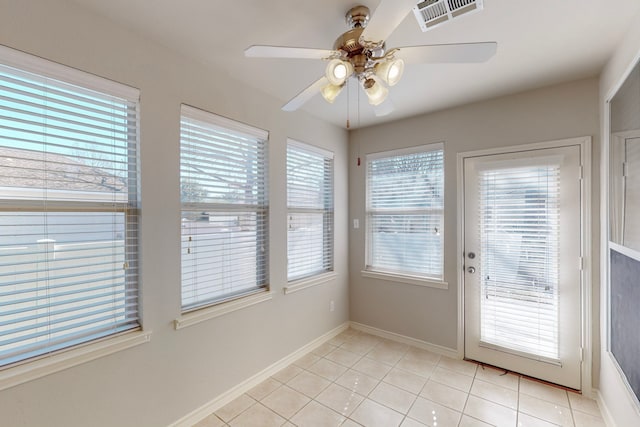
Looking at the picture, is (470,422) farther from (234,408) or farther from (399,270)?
(234,408)

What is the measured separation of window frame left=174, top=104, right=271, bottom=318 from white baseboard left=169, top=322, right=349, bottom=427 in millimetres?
624

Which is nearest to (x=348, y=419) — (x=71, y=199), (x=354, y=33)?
(x=71, y=199)

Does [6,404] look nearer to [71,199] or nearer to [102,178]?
[71,199]

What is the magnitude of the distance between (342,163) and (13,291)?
2910 mm

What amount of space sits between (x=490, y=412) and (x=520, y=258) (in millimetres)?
1251

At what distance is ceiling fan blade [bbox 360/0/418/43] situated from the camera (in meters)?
0.95

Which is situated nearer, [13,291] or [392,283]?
[13,291]

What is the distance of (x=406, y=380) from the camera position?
242 centimetres

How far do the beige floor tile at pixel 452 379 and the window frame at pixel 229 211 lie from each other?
1.66 metres

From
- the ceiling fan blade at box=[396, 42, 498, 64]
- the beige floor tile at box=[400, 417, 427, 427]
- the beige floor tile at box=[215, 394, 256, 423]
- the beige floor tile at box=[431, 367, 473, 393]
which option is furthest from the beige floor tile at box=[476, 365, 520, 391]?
the ceiling fan blade at box=[396, 42, 498, 64]

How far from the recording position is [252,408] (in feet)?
6.79

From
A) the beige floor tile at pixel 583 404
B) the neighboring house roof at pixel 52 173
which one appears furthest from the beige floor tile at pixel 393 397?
the neighboring house roof at pixel 52 173

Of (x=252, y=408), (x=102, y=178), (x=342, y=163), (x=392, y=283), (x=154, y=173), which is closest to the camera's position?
(x=102, y=178)

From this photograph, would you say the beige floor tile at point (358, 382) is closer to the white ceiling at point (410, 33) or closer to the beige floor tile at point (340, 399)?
the beige floor tile at point (340, 399)
